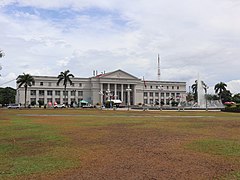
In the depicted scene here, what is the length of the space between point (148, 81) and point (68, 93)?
119ft

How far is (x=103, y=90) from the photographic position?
125938 millimetres

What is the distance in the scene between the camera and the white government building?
119 m

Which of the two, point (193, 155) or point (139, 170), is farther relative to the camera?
point (193, 155)

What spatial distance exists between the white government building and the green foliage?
101 metres

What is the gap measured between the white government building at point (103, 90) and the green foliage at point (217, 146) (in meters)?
101

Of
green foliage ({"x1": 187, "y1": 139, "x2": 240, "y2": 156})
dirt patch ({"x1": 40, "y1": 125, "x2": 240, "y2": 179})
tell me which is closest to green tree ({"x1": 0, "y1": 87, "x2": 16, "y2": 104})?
dirt patch ({"x1": 40, "y1": 125, "x2": 240, "y2": 179})

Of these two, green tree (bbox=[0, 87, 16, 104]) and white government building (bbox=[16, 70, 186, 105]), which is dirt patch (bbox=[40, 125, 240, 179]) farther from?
green tree (bbox=[0, 87, 16, 104])

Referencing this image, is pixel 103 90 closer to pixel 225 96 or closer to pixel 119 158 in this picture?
pixel 225 96

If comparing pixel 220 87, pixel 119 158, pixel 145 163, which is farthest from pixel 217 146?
pixel 220 87

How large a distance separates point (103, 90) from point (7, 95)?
126 feet

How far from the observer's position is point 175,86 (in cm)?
13975

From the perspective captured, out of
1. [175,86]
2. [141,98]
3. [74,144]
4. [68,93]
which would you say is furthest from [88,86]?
[74,144]

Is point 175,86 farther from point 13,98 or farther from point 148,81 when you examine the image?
point 13,98

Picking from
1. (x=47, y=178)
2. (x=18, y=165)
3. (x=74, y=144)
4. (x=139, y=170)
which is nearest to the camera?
(x=47, y=178)
